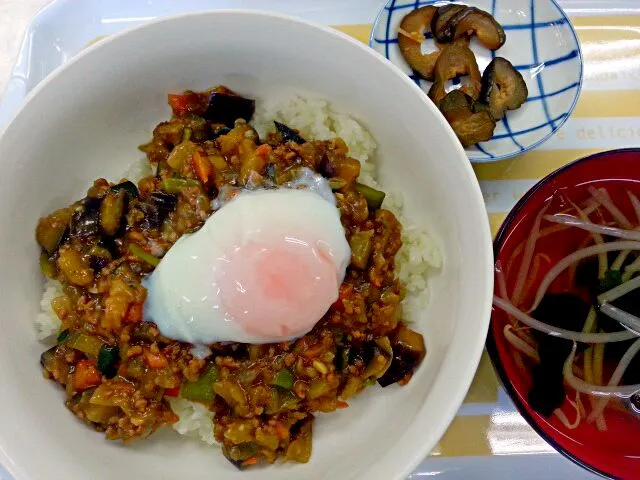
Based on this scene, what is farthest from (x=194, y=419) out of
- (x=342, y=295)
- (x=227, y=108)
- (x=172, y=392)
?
(x=227, y=108)

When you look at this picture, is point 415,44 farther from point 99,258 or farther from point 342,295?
point 99,258

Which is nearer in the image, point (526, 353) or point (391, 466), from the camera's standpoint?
point (391, 466)

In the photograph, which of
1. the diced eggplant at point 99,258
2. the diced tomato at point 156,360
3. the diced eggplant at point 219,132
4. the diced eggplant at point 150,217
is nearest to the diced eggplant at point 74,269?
the diced eggplant at point 99,258

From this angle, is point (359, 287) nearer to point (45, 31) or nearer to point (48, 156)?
point (48, 156)

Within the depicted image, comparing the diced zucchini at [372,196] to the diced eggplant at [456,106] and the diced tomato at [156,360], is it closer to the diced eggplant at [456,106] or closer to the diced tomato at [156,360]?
the diced eggplant at [456,106]

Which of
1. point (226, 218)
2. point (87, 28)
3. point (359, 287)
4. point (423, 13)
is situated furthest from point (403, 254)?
point (87, 28)

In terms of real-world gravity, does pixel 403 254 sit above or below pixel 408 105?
below
